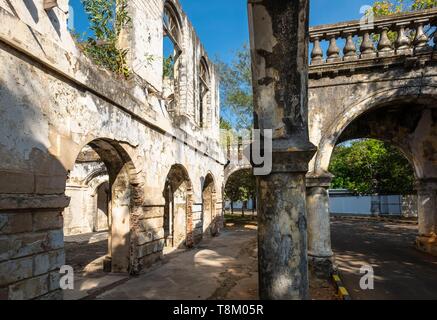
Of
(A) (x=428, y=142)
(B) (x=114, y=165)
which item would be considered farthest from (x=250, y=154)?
(A) (x=428, y=142)

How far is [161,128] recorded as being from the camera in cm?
673

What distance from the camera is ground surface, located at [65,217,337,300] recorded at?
4.62 meters

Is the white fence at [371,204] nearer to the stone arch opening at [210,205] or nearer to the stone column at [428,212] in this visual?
the stone column at [428,212]

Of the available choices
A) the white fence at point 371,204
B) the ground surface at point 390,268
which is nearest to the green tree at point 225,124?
the white fence at point 371,204

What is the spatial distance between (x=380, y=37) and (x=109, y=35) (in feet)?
17.3

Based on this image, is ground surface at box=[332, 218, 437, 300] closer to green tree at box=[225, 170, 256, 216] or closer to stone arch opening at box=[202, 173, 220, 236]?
stone arch opening at box=[202, 173, 220, 236]

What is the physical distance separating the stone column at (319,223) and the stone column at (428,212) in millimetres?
3918

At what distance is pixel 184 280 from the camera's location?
17.9 feet

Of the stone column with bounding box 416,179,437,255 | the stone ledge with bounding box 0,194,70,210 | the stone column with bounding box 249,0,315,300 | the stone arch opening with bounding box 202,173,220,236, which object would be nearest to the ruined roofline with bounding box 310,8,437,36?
the stone column with bounding box 249,0,315,300

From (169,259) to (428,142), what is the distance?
287 inches

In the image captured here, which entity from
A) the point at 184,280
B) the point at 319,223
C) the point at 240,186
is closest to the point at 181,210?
the point at 184,280

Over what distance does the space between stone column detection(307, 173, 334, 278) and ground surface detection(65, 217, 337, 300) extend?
40cm

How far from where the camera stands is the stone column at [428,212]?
7.68 meters
